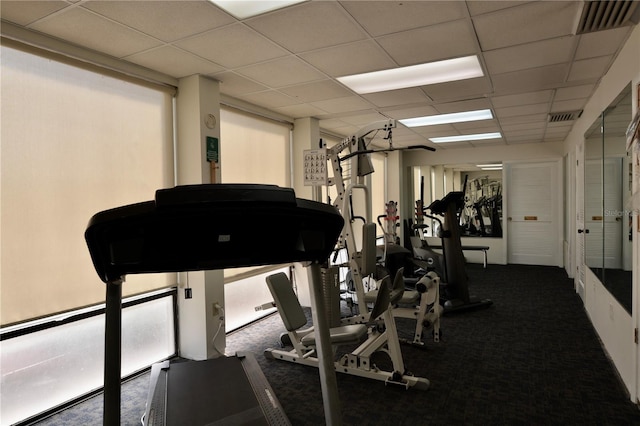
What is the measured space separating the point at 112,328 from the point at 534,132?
7164 millimetres

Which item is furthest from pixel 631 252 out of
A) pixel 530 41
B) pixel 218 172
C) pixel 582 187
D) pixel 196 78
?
pixel 196 78

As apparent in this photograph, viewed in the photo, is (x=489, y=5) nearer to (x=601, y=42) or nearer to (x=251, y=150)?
(x=601, y=42)

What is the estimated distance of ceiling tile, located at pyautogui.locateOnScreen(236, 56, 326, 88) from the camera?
125 inches

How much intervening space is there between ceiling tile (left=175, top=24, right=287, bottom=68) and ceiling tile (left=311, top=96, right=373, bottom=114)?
1428 mm

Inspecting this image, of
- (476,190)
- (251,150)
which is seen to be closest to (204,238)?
(251,150)

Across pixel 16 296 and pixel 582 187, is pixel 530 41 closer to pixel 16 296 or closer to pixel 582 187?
pixel 582 187

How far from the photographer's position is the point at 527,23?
2.53m

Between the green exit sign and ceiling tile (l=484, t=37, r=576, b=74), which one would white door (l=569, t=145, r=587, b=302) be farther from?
the green exit sign

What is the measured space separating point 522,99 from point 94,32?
4199 mm

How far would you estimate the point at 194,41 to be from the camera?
2.71 m

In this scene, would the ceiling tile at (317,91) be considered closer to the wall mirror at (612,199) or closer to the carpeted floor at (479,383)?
the wall mirror at (612,199)

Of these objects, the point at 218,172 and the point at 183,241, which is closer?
the point at 183,241

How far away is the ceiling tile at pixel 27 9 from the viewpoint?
2.17m

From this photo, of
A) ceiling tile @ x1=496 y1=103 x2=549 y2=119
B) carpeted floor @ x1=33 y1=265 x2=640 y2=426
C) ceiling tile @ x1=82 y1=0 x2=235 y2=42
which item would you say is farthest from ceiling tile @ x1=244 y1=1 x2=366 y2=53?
ceiling tile @ x1=496 y1=103 x2=549 y2=119
